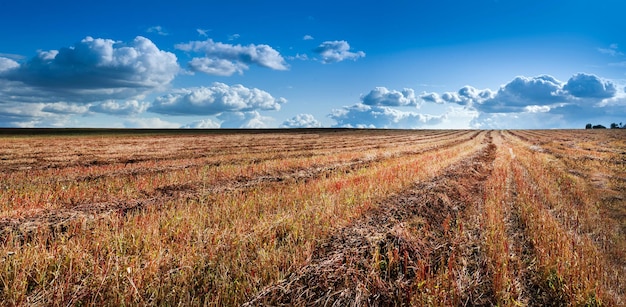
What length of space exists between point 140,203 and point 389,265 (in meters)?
7.19

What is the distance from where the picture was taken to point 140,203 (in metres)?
9.34

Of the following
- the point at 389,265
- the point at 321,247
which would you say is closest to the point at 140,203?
the point at 321,247

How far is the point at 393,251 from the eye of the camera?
5.41 metres

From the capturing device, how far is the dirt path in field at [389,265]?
14.1ft

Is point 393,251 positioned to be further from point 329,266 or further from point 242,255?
point 242,255

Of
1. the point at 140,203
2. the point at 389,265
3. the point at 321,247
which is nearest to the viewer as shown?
the point at 389,265

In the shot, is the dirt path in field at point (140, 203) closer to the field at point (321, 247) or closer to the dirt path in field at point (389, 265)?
the field at point (321, 247)

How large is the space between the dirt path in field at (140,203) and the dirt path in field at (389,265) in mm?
5168

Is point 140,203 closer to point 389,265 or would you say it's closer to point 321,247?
point 321,247

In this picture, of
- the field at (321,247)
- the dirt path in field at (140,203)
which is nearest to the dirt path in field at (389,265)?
the field at (321,247)

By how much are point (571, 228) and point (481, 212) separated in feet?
5.83

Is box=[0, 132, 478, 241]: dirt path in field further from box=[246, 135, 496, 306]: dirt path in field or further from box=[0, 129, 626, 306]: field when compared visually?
box=[246, 135, 496, 306]: dirt path in field

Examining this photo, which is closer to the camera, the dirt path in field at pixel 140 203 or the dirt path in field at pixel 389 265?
the dirt path in field at pixel 389 265

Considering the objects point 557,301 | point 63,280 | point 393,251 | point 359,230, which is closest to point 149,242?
point 63,280
